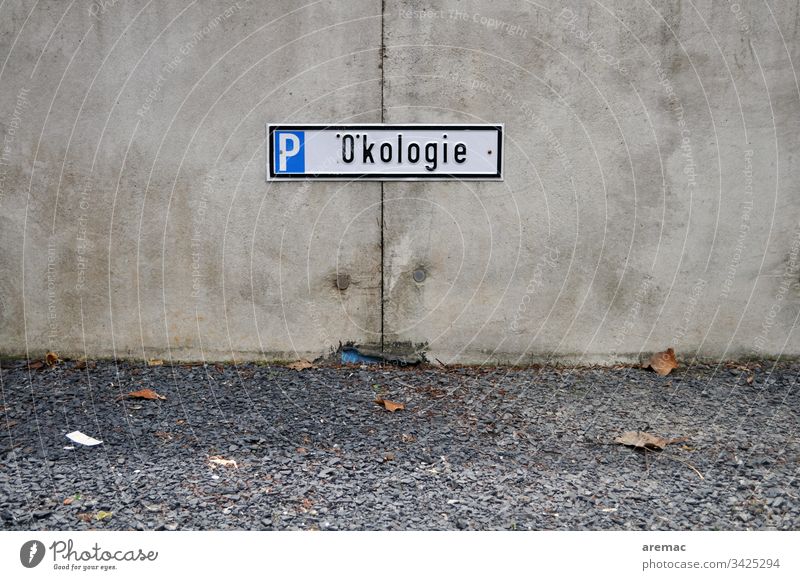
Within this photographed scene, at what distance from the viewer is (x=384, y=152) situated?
4539 mm

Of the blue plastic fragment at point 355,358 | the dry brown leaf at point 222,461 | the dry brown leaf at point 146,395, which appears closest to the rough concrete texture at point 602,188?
the blue plastic fragment at point 355,358

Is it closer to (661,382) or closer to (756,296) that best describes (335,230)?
(661,382)

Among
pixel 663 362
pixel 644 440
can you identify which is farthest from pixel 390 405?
pixel 663 362

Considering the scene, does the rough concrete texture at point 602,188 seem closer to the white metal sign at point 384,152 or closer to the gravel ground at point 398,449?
the white metal sign at point 384,152

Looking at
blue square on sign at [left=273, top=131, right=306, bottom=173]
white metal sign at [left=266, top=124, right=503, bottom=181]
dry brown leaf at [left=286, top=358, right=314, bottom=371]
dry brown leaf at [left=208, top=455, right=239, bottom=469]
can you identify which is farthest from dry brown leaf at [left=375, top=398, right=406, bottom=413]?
blue square on sign at [left=273, top=131, right=306, bottom=173]

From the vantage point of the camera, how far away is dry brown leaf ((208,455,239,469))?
133 inches

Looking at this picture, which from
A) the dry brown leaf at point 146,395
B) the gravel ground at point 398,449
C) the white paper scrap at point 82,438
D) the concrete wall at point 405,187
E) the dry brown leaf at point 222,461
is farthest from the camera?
the concrete wall at point 405,187

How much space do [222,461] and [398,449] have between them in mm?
780

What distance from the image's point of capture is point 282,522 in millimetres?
2855

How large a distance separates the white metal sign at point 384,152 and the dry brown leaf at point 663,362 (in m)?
1.42

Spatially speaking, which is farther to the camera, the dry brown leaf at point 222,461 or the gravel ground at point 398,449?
the dry brown leaf at point 222,461

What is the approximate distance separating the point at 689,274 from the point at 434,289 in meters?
1.50

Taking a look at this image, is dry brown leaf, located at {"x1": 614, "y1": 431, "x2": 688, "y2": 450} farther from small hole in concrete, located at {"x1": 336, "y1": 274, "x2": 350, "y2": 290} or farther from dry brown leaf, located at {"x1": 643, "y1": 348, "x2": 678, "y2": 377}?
small hole in concrete, located at {"x1": 336, "y1": 274, "x2": 350, "y2": 290}

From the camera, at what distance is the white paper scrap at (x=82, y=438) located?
3619mm
